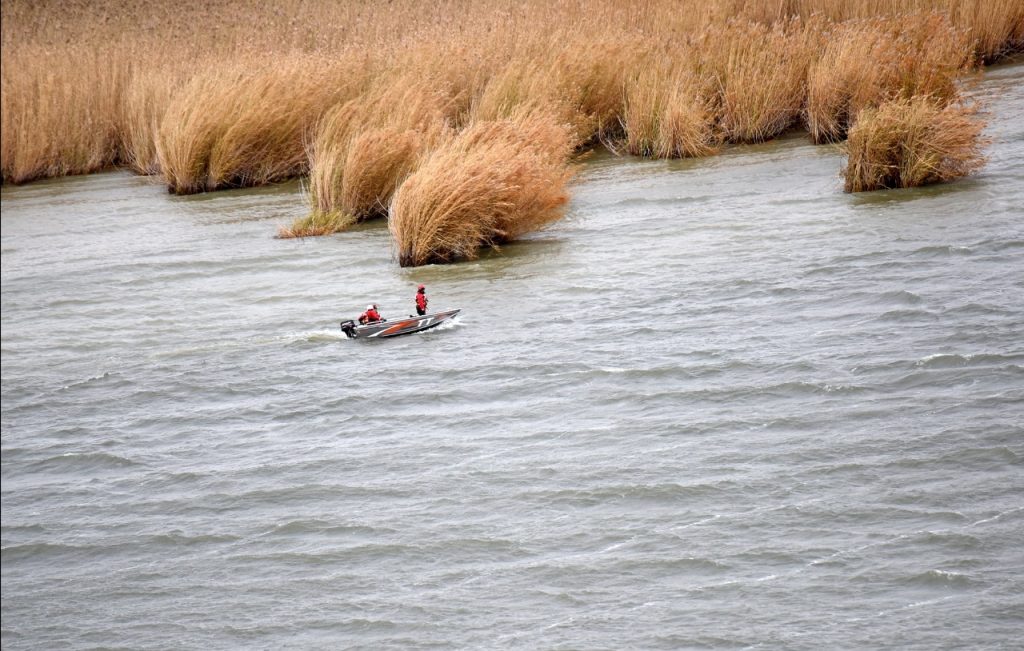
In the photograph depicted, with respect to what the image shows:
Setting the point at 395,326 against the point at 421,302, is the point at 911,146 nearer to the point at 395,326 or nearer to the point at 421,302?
the point at 421,302

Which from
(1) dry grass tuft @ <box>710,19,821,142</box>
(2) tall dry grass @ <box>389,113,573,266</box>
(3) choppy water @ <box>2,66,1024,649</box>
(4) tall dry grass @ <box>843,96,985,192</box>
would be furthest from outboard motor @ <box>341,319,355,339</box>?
(1) dry grass tuft @ <box>710,19,821,142</box>

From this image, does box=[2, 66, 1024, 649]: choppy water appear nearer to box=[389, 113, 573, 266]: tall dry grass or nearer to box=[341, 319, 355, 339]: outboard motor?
box=[341, 319, 355, 339]: outboard motor

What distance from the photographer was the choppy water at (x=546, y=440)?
623cm

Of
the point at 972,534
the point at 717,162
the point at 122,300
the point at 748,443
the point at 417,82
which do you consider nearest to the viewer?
the point at 972,534

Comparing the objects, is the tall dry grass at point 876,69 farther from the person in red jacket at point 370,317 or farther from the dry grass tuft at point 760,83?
the person in red jacket at point 370,317

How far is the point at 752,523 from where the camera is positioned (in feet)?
22.6

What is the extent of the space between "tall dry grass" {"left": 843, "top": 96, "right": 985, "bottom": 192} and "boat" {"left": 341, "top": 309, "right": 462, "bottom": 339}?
6443mm

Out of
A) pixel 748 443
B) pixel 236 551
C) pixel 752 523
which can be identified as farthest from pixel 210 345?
pixel 752 523

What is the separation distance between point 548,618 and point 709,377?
3760 millimetres

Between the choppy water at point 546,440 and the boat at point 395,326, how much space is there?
6.0 inches

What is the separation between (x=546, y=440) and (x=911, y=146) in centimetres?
859

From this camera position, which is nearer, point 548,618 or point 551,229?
point 548,618

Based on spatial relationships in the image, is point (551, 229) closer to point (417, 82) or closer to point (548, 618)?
point (417, 82)

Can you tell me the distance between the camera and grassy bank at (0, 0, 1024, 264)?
52.1 feet
